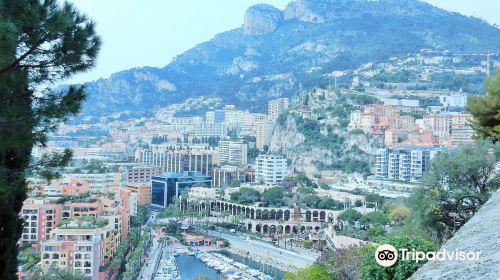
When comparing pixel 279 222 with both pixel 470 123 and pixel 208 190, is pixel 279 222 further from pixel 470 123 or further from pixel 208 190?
pixel 470 123

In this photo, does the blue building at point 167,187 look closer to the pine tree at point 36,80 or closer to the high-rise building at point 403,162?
the high-rise building at point 403,162

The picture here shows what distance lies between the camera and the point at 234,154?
119 feet

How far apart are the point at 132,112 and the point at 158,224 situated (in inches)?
1591

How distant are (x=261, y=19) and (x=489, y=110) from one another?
7473 cm

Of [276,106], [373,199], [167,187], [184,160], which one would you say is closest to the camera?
[373,199]

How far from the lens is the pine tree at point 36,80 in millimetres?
2795

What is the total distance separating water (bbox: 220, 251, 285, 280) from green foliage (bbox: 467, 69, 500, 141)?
34.4 feet

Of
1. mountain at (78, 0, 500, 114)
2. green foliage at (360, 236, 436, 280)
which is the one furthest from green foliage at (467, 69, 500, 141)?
mountain at (78, 0, 500, 114)

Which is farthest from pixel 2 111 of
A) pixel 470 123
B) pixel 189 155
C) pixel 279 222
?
pixel 189 155

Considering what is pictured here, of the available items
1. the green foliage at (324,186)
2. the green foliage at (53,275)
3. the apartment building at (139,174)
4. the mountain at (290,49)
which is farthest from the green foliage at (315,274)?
the mountain at (290,49)

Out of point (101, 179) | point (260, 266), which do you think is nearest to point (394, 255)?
point (260, 266)

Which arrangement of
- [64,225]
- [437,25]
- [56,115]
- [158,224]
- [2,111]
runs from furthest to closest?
[437,25] < [158,224] < [64,225] < [56,115] < [2,111]

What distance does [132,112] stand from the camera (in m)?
62.5

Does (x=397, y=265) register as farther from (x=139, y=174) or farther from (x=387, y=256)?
(x=139, y=174)
